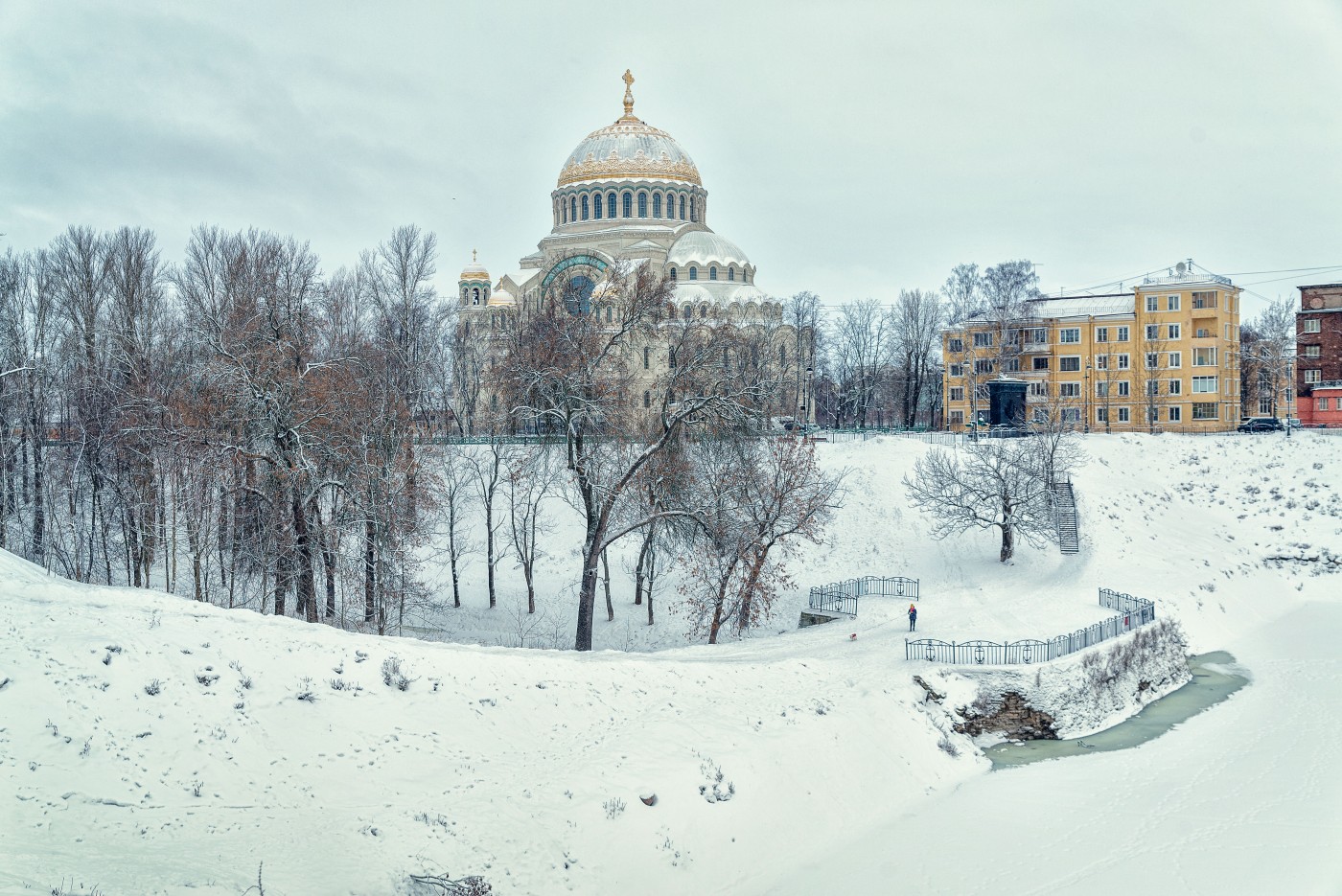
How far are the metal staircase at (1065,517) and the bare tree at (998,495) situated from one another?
0.31 m

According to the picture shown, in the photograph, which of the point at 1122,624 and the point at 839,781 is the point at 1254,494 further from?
the point at 839,781

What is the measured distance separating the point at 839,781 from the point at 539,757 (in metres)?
4.51

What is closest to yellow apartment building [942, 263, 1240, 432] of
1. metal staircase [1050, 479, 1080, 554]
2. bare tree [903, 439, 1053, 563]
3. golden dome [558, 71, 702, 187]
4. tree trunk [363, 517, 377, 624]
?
metal staircase [1050, 479, 1080, 554]

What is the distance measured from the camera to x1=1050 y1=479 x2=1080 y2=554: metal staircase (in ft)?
89.5

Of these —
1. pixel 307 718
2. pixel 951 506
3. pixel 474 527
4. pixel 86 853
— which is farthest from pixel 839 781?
pixel 474 527

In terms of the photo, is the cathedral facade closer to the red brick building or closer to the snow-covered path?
the red brick building

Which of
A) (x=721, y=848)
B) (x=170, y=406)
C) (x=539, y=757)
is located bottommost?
(x=721, y=848)

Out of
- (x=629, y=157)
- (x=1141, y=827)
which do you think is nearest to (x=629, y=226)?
(x=629, y=157)

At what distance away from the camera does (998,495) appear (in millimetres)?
27547

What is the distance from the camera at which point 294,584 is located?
2153cm

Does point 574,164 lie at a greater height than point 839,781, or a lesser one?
greater

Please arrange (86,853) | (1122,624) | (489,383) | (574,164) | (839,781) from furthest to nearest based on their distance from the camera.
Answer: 1. (574,164)
2. (489,383)
3. (1122,624)
4. (839,781)
5. (86,853)

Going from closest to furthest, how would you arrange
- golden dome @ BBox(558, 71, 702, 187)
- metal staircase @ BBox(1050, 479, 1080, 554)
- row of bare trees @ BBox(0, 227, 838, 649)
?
row of bare trees @ BBox(0, 227, 838, 649)
metal staircase @ BBox(1050, 479, 1080, 554)
golden dome @ BBox(558, 71, 702, 187)

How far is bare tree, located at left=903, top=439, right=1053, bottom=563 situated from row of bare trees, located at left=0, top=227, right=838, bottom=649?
426cm
